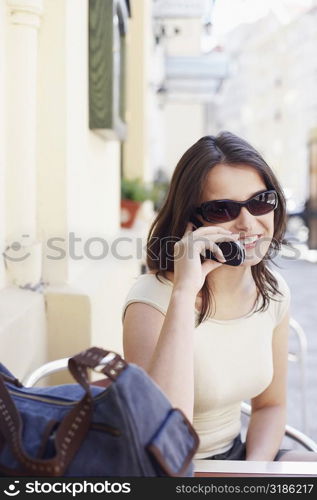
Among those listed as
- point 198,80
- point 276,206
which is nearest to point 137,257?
point 276,206

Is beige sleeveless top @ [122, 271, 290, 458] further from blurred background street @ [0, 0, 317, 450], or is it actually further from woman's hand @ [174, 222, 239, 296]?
blurred background street @ [0, 0, 317, 450]

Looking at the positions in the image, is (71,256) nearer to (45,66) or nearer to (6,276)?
(6,276)

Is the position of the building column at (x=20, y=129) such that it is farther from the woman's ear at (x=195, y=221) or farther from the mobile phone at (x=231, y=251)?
the mobile phone at (x=231, y=251)

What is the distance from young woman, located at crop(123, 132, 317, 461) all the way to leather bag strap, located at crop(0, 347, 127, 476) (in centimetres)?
63

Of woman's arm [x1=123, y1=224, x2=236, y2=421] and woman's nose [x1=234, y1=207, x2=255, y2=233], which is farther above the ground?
woman's nose [x1=234, y1=207, x2=255, y2=233]

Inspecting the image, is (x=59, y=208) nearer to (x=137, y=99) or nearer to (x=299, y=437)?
(x=299, y=437)

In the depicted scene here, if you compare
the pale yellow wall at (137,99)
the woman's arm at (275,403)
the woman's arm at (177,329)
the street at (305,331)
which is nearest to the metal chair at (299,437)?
the woman's arm at (275,403)

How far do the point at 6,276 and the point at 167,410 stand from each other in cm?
169

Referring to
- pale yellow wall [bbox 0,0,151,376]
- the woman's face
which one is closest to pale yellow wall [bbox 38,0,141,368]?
pale yellow wall [bbox 0,0,151,376]

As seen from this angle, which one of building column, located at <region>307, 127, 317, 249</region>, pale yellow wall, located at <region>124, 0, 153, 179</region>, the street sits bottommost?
the street

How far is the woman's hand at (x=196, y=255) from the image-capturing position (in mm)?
1535

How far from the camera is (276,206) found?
1.91 metres

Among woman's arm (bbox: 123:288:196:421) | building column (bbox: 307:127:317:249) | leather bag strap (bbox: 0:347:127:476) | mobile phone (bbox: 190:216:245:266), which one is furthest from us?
building column (bbox: 307:127:317:249)

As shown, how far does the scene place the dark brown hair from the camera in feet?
6.11
